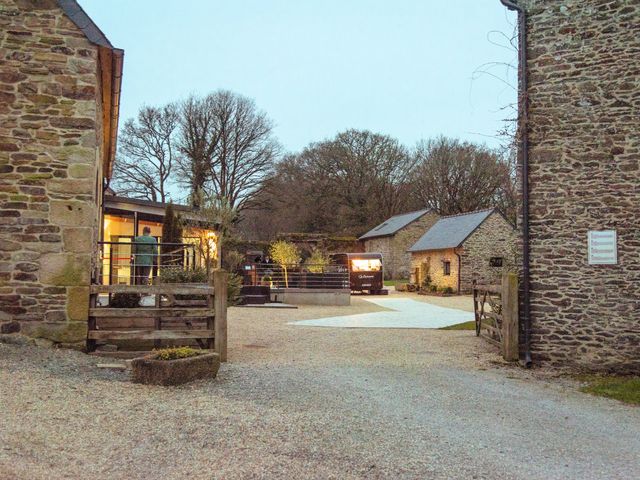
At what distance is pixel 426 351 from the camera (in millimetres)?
10648

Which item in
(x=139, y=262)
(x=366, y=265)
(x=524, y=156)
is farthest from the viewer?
(x=366, y=265)

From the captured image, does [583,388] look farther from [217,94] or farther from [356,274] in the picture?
[217,94]

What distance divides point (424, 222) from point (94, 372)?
35.4 meters

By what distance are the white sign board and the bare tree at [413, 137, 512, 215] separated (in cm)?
3449

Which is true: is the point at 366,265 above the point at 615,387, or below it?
above

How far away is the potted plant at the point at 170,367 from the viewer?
6.58 metres

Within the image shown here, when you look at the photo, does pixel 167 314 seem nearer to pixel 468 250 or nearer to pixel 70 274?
pixel 70 274

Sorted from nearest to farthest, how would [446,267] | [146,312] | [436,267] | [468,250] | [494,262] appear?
[146,312] → [494,262] → [468,250] → [446,267] → [436,267]

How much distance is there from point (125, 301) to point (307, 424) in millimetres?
5160

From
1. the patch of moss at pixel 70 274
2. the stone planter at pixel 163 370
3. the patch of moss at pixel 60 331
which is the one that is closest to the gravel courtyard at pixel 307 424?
the stone planter at pixel 163 370

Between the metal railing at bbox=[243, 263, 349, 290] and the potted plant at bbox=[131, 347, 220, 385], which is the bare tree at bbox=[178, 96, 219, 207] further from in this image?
the potted plant at bbox=[131, 347, 220, 385]

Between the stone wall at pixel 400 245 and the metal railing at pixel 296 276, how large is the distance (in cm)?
1426

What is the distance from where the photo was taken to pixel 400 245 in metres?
40.5

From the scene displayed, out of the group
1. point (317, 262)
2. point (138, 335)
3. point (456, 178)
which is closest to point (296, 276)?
point (317, 262)
